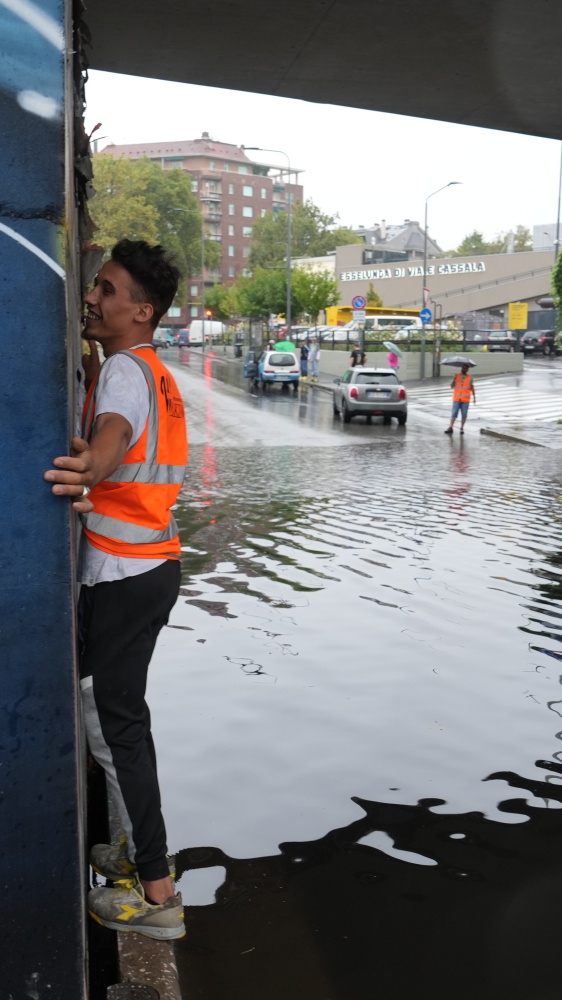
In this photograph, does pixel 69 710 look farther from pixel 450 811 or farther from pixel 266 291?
pixel 266 291

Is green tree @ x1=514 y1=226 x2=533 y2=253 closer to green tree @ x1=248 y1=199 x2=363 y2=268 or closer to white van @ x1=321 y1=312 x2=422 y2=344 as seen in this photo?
green tree @ x1=248 y1=199 x2=363 y2=268

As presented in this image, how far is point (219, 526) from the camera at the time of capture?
37.5ft

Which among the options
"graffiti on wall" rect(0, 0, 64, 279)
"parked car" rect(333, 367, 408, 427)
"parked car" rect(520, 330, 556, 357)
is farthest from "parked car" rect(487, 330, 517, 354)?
"graffiti on wall" rect(0, 0, 64, 279)

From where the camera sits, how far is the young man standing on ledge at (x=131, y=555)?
118 inches

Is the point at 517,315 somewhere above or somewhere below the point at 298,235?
below

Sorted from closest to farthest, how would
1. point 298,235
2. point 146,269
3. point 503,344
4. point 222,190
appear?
point 146,269
point 503,344
point 298,235
point 222,190

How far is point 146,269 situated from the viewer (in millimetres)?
3162

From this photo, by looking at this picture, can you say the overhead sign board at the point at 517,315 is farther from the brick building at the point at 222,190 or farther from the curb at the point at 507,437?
the brick building at the point at 222,190

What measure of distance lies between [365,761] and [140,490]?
223 cm

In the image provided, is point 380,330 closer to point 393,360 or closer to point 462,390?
point 393,360

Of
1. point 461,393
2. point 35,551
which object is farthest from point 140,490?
point 461,393

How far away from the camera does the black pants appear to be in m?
3.01

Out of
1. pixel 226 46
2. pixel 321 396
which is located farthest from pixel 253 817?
pixel 321 396

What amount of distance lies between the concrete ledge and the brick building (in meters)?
144
